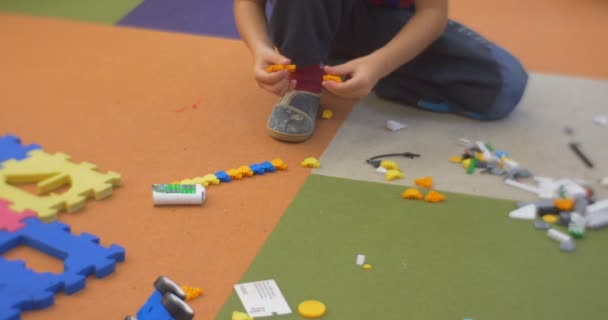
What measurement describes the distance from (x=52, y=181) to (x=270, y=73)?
0.42 metres

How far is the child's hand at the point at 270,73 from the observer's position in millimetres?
1309

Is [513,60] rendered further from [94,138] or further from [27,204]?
[27,204]

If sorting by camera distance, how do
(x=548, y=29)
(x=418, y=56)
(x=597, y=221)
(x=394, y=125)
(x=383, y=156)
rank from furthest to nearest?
1. (x=548, y=29)
2. (x=418, y=56)
3. (x=394, y=125)
4. (x=383, y=156)
5. (x=597, y=221)

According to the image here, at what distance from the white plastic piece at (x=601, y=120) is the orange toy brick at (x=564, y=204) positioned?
1.29 ft

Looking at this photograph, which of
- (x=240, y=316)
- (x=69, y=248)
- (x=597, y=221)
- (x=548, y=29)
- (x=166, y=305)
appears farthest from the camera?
(x=548, y=29)

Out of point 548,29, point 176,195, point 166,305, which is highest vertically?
point 166,305

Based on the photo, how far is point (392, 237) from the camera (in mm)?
1135

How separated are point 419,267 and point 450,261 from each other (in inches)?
2.0

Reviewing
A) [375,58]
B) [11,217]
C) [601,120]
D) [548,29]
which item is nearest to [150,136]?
[11,217]

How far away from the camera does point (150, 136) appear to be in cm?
142

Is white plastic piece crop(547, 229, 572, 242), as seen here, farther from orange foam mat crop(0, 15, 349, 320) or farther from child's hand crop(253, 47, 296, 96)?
child's hand crop(253, 47, 296, 96)

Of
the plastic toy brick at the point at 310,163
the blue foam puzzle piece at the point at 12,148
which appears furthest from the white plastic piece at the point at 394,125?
the blue foam puzzle piece at the point at 12,148

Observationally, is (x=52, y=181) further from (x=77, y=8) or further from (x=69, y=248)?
(x=77, y=8)

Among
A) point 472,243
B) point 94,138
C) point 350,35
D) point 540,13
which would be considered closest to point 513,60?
point 350,35
